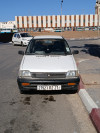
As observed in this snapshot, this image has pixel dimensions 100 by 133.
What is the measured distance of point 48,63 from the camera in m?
5.46

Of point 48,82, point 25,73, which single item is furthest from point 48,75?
point 25,73

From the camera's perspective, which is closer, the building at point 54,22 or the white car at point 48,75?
the white car at point 48,75

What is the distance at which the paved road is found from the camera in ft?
12.2

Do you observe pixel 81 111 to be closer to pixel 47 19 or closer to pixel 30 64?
pixel 30 64

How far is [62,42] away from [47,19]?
3645 inches

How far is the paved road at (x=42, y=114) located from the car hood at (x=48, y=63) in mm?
843

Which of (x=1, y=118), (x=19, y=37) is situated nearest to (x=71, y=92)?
(x=1, y=118)

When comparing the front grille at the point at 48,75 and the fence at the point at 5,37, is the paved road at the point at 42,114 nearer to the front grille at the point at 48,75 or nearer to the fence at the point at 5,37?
the front grille at the point at 48,75

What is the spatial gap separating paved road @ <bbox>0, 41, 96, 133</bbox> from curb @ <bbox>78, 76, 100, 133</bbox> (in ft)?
0.30

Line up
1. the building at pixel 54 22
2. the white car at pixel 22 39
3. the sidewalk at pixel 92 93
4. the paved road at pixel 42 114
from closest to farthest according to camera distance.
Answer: the paved road at pixel 42 114, the sidewalk at pixel 92 93, the white car at pixel 22 39, the building at pixel 54 22

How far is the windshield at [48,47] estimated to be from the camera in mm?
6398

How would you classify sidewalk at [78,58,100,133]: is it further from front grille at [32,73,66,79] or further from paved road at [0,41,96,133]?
front grille at [32,73,66,79]

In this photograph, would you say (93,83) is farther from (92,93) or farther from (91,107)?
(91,107)

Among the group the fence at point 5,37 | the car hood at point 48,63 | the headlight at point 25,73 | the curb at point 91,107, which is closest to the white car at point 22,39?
the fence at point 5,37
